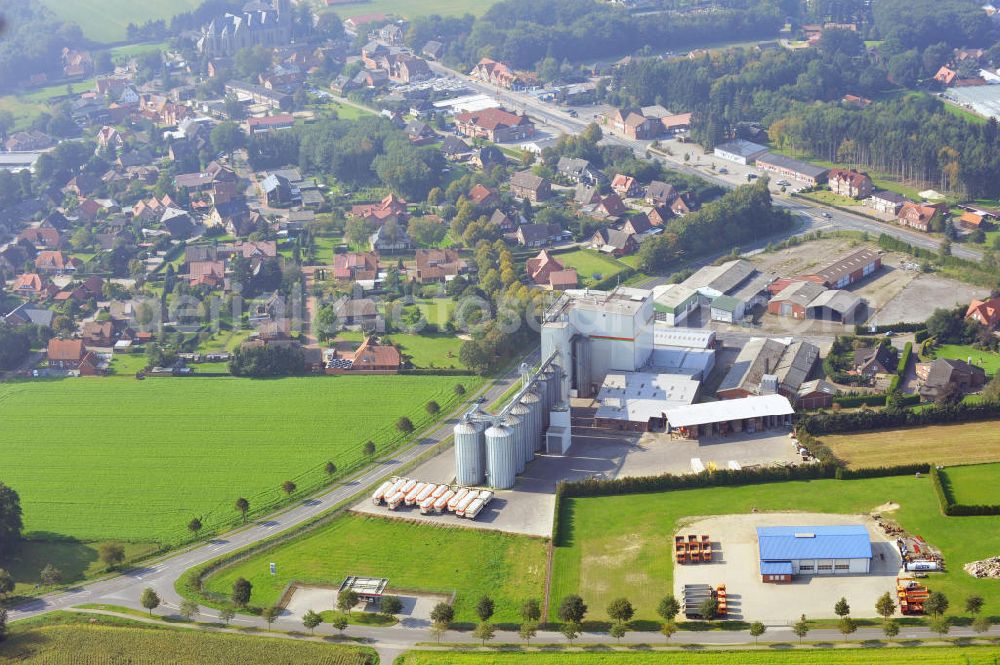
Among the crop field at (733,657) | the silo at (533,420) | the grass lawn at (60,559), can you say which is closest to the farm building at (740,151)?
the silo at (533,420)

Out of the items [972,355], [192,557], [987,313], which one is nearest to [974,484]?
[972,355]

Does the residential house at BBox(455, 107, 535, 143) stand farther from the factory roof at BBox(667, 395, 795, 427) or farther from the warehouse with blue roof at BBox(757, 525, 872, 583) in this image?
the warehouse with blue roof at BBox(757, 525, 872, 583)

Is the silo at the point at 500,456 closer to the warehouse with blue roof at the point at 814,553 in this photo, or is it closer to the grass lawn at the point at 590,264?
the warehouse with blue roof at the point at 814,553

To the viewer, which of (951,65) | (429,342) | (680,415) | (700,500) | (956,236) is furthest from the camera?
(951,65)

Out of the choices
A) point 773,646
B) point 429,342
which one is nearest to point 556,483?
point 773,646

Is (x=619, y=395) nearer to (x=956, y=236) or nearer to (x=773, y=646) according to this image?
(x=773, y=646)

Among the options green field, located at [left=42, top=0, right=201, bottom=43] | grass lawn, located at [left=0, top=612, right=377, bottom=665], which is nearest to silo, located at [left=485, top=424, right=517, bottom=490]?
grass lawn, located at [left=0, top=612, right=377, bottom=665]

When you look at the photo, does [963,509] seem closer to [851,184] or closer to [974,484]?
[974,484]
